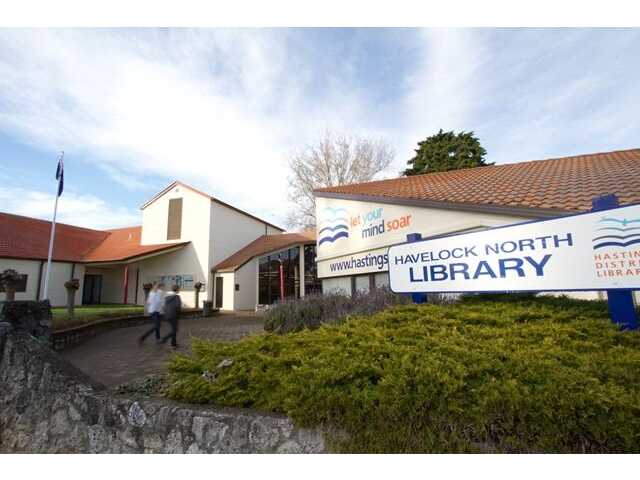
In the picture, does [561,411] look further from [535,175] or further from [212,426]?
[535,175]

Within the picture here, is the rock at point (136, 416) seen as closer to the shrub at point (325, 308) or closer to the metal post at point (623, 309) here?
the shrub at point (325, 308)

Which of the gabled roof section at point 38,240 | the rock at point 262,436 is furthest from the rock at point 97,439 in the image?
the gabled roof section at point 38,240

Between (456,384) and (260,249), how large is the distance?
1731 cm

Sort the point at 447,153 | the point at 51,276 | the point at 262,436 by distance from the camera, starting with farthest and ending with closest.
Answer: the point at 447,153 < the point at 51,276 < the point at 262,436

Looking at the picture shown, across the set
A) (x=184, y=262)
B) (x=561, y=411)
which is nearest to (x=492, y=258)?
(x=561, y=411)

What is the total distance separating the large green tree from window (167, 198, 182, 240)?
1826cm

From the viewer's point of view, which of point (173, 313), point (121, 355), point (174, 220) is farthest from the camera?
point (174, 220)

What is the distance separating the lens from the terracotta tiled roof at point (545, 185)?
5641 mm

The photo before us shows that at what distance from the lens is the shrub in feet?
18.7

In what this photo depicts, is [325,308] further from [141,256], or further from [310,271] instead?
[141,256]

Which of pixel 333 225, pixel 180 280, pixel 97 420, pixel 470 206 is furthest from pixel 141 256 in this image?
pixel 470 206

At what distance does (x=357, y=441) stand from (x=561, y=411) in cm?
139

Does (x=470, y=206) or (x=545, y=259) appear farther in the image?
(x=470, y=206)

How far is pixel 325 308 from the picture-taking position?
274 inches
